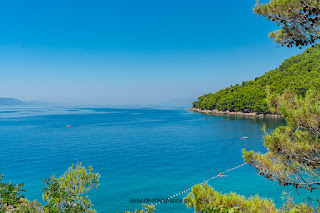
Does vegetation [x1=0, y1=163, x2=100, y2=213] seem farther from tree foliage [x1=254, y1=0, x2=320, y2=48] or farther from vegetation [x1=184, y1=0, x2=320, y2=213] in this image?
tree foliage [x1=254, y1=0, x2=320, y2=48]

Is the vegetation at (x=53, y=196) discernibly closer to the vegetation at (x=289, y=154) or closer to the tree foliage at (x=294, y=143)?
the vegetation at (x=289, y=154)

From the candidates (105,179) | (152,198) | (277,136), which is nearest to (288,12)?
(277,136)

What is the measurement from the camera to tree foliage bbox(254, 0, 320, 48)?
5703 millimetres

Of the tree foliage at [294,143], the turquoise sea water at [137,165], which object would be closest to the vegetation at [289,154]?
the tree foliage at [294,143]

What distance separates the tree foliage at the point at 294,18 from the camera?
18.7 feet

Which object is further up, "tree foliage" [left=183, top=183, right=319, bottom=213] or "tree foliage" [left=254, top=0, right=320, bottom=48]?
"tree foliage" [left=254, top=0, right=320, bottom=48]

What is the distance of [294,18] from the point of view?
607 centimetres

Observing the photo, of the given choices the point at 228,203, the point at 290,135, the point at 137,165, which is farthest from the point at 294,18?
the point at 137,165

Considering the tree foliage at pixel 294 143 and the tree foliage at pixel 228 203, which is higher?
the tree foliage at pixel 294 143

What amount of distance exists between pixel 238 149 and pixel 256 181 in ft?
45.9

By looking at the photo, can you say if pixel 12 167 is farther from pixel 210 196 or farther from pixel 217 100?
pixel 217 100

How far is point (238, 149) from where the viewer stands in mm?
37500

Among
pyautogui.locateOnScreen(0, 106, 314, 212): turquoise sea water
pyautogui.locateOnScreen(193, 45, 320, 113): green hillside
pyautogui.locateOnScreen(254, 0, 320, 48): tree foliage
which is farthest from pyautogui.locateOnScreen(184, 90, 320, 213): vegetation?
pyautogui.locateOnScreen(193, 45, 320, 113): green hillside

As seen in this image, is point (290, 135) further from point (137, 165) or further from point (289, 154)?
point (137, 165)
